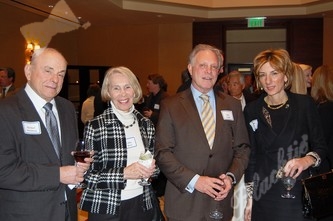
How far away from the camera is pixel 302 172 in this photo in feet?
8.19

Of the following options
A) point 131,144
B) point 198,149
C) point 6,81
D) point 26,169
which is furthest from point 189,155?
point 6,81

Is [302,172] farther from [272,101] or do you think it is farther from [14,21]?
[14,21]

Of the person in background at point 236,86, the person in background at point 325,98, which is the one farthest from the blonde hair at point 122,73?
the person in background at point 236,86

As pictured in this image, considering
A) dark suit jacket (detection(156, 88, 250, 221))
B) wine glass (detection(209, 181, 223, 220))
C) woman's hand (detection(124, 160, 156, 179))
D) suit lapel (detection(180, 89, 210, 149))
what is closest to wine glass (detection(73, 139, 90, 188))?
woman's hand (detection(124, 160, 156, 179))

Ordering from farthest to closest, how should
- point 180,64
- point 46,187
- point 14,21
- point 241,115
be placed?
point 180,64 → point 14,21 → point 241,115 → point 46,187

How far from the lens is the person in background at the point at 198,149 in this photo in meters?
2.29

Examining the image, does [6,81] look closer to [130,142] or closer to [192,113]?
[130,142]

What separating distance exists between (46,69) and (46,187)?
0.69 metres

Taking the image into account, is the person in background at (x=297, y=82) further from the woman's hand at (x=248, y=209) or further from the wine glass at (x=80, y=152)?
the wine glass at (x=80, y=152)

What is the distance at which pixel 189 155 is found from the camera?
7.65 ft

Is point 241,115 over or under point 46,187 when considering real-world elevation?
over

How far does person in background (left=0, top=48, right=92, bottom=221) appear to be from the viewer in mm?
1897

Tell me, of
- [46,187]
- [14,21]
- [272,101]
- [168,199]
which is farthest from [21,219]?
[14,21]

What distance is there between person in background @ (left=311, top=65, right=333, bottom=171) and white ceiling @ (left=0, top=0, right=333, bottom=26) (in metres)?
6.11
